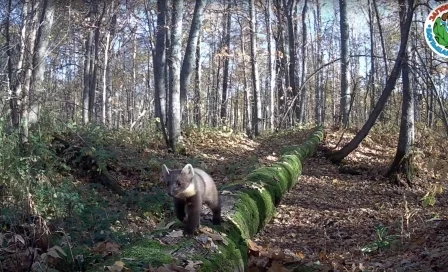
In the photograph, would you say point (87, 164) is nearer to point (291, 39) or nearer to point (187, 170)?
point (187, 170)

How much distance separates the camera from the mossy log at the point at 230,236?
4.60m

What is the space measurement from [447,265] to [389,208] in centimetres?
543

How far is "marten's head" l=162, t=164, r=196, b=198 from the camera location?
5422mm

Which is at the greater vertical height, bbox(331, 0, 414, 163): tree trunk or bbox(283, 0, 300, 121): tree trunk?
bbox(283, 0, 300, 121): tree trunk

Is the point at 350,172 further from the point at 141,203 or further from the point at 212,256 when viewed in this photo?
the point at 212,256

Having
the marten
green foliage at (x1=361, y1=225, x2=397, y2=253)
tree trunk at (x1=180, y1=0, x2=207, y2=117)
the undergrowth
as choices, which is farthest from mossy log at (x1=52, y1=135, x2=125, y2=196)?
tree trunk at (x1=180, y1=0, x2=207, y2=117)

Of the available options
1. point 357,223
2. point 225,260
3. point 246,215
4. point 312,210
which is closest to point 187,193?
point 225,260

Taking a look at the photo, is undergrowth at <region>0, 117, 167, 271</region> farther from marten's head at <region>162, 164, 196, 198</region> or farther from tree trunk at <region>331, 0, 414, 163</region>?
tree trunk at <region>331, 0, 414, 163</region>

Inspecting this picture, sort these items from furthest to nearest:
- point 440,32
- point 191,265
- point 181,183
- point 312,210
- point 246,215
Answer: point 312,210, point 440,32, point 246,215, point 181,183, point 191,265

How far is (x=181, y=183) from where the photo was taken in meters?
5.44

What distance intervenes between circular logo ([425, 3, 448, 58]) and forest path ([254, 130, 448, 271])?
289 cm

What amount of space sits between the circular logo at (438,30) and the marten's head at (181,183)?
535 centimetres

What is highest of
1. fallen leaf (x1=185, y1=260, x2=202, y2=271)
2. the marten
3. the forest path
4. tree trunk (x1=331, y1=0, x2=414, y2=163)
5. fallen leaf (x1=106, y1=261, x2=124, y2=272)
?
tree trunk (x1=331, y1=0, x2=414, y2=163)

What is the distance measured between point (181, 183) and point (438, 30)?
5863mm
